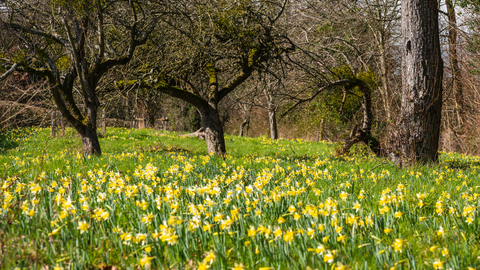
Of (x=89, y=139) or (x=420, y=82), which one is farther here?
(x=89, y=139)

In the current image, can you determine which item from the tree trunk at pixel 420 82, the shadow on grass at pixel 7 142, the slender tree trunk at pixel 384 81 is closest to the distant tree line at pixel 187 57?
the tree trunk at pixel 420 82

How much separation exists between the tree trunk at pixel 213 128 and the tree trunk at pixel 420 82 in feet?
13.3

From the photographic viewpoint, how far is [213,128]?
7.96 m

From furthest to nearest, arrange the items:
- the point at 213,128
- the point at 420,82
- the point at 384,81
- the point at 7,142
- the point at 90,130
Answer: the point at 7,142 < the point at 384,81 < the point at 213,128 < the point at 90,130 < the point at 420,82

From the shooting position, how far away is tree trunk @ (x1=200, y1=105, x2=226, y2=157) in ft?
25.9

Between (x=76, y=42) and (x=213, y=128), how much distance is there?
363cm

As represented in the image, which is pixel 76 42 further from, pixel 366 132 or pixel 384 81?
pixel 384 81

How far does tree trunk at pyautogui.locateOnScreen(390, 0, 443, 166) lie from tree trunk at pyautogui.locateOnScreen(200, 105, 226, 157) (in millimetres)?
4054

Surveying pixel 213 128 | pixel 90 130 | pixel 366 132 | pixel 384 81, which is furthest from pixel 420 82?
pixel 90 130

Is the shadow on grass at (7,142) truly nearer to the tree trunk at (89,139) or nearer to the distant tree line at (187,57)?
the distant tree line at (187,57)

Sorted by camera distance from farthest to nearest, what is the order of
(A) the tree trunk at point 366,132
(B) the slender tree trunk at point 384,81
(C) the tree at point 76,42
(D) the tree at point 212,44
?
(B) the slender tree trunk at point 384,81 → (A) the tree trunk at point 366,132 → (D) the tree at point 212,44 → (C) the tree at point 76,42

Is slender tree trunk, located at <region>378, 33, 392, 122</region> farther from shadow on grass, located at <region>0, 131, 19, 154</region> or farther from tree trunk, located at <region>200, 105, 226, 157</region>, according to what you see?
shadow on grass, located at <region>0, 131, 19, 154</region>

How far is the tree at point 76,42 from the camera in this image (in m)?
6.33

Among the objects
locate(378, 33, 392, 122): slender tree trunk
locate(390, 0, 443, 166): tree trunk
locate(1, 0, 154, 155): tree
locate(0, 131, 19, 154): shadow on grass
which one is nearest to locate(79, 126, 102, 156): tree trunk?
locate(1, 0, 154, 155): tree
